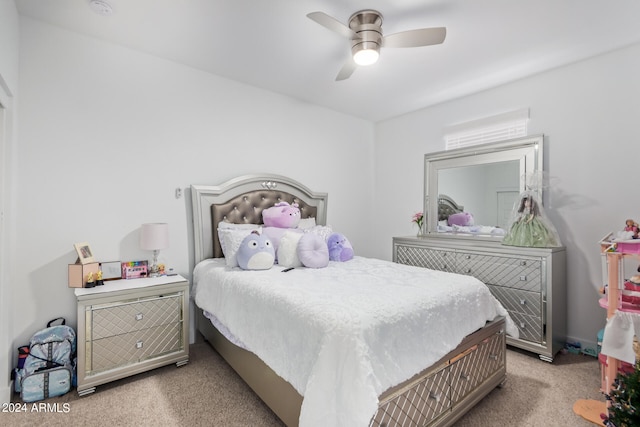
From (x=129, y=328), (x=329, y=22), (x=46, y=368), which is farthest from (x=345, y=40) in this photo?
(x=46, y=368)

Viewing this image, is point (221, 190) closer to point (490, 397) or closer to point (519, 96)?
point (490, 397)

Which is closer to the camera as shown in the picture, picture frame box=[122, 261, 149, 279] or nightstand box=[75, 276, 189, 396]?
nightstand box=[75, 276, 189, 396]

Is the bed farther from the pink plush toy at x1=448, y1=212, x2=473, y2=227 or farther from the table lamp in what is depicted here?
the pink plush toy at x1=448, y1=212, x2=473, y2=227

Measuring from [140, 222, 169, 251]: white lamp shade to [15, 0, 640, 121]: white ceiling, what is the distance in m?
1.60

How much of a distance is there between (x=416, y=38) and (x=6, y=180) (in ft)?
9.78

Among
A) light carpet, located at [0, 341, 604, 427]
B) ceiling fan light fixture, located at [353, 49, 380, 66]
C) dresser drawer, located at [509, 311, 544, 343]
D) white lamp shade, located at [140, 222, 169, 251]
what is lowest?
light carpet, located at [0, 341, 604, 427]

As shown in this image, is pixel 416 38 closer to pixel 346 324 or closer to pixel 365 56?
pixel 365 56

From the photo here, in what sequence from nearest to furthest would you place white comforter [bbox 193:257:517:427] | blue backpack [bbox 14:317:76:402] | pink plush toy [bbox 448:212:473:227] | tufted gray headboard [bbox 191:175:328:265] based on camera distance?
white comforter [bbox 193:257:517:427] → blue backpack [bbox 14:317:76:402] → tufted gray headboard [bbox 191:175:328:265] → pink plush toy [bbox 448:212:473:227]

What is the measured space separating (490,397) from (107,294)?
9.27 feet

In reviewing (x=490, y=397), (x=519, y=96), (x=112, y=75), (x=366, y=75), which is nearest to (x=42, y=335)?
(x=112, y=75)

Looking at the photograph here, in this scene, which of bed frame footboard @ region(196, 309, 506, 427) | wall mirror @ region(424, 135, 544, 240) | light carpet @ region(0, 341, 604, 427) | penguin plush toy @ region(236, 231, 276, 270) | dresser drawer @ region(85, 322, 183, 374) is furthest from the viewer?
wall mirror @ region(424, 135, 544, 240)

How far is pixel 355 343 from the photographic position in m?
1.30

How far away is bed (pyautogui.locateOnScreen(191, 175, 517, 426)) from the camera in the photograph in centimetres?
129

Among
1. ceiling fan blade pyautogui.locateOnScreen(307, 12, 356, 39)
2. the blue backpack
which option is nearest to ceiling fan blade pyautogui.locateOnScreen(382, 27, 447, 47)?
ceiling fan blade pyautogui.locateOnScreen(307, 12, 356, 39)
